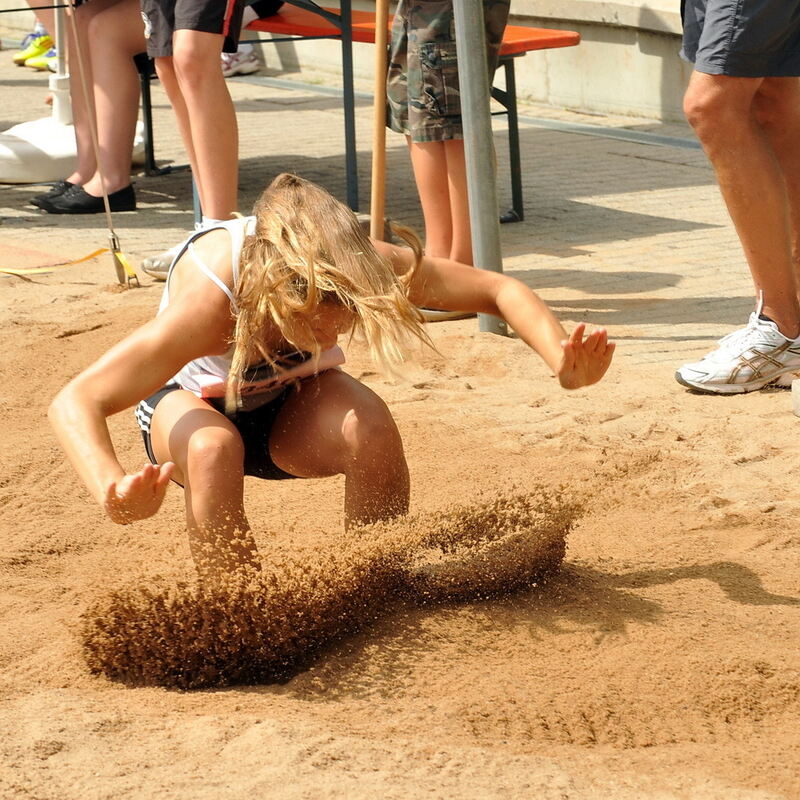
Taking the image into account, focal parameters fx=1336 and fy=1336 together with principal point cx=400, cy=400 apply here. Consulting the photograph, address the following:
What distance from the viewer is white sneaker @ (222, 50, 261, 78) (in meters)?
11.4

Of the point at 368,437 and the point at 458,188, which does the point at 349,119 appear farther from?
the point at 368,437

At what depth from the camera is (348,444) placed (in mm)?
2791

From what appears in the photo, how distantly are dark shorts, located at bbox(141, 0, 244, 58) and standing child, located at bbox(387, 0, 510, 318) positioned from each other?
611 mm

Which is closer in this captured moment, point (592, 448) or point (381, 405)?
point (381, 405)

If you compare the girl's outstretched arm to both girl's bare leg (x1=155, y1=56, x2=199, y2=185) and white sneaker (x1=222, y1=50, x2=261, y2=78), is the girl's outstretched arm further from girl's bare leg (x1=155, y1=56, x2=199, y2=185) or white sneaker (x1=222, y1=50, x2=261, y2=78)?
white sneaker (x1=222, y1=50, x2=261, y2=78)

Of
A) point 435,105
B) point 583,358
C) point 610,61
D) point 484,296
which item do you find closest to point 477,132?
point 435,105

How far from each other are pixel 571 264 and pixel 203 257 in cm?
312

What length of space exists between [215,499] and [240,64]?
9.37 m

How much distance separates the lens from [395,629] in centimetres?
267

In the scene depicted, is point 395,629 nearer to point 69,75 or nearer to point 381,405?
point 381,405

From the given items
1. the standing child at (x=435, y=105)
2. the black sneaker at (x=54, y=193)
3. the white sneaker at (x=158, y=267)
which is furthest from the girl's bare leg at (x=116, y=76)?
the standing child at (x=435, y=105)

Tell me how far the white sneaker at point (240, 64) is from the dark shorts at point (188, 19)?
6304 millimetres

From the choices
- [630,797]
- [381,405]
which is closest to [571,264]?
[381,405]

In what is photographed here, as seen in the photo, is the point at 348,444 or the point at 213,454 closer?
the point at 213,454
